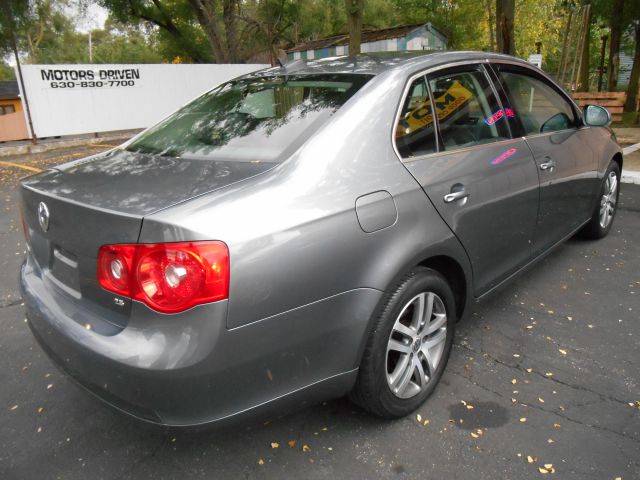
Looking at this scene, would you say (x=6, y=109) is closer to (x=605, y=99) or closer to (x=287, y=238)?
(x=605, y=99)

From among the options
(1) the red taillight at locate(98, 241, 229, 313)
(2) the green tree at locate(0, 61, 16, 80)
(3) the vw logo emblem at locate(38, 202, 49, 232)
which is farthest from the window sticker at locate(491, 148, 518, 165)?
(2) the green tree at locate(0, 61, 16, 80)

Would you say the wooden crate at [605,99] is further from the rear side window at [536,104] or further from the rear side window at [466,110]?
the rear side window at [466,110]

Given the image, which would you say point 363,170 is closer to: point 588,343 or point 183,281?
point 183,281

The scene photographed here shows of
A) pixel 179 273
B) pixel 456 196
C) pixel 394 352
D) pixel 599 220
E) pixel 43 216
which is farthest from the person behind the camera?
pixel 599 220

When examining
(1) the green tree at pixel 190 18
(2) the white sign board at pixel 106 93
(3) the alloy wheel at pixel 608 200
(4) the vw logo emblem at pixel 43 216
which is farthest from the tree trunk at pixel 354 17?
(4) the vw logo emblem at pixel 43 216

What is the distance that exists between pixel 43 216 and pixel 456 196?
6.12ft

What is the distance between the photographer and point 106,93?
14047mm

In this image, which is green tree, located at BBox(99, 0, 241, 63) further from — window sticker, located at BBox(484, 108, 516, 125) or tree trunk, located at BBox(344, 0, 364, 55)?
window sticker, located at BBox(484, 108, 516, 125)

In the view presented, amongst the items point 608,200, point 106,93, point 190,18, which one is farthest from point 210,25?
point 608,200

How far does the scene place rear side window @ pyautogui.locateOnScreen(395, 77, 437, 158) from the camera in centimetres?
237

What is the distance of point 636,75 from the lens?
16188 millimetres

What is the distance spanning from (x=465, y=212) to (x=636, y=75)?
17224 millimetres

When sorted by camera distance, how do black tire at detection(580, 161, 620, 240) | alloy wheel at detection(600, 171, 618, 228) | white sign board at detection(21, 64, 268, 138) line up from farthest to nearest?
white sign board at detection(21, 64, 268, 138)
alloy wheel at detection(600, 171, 618, 228)
black tire at detection(580, 161, 620, 240)

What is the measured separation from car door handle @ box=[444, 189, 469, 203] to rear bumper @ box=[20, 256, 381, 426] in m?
0.71
